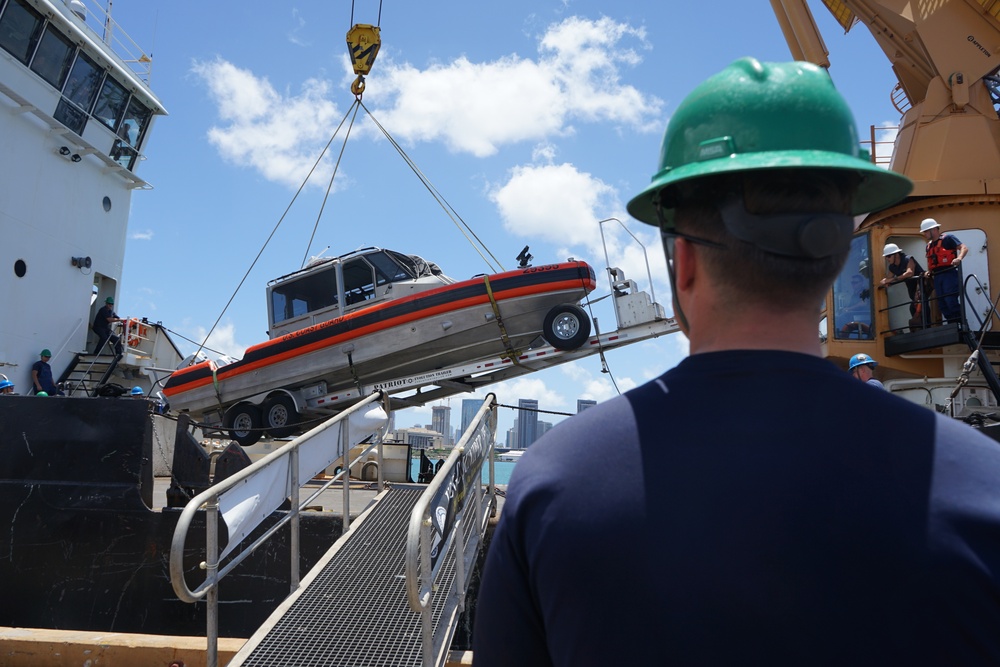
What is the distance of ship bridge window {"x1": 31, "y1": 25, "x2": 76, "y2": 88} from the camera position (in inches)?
550

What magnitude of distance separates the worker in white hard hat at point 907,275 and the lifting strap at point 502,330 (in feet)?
15.9

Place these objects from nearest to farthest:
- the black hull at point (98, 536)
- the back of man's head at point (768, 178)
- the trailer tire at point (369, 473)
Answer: the back of man's head at point (768, 178) < the black hull at point (98, 536) < the trailer tire at point (369, 473)

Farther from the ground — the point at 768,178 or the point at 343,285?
the point at 343,285

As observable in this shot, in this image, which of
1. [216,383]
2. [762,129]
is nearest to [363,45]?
[216,383]

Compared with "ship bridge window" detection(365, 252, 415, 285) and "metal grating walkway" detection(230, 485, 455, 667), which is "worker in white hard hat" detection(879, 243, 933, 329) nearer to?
"metal grating walkway" detection(230, 485, 455, 667)

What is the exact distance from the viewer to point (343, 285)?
1204cm

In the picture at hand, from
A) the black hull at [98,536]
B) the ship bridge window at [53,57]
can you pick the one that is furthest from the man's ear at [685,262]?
the ship bridge window at [53,57]

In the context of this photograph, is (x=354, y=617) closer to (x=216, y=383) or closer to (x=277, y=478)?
(x=277, y=478)

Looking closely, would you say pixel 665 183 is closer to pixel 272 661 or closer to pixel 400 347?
pixel 272 661

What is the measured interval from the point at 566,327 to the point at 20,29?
11517mm

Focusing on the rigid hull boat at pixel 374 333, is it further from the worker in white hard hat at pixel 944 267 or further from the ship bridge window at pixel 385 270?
the worker in white hard hat at pixel 944 267

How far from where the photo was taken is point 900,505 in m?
0.93

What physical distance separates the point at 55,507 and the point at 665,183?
7.03 m

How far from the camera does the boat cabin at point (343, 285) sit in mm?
11812
